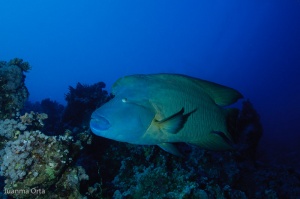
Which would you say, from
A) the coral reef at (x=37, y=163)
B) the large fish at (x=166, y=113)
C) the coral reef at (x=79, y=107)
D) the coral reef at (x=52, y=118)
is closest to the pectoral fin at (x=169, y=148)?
the large fish at (x=166, y=113)

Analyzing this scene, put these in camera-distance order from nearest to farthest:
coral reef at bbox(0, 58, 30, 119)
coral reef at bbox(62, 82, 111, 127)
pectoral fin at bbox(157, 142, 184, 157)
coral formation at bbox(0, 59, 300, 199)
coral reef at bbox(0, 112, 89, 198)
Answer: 1. pectoral fin at bbox(157, 142, 184, 157)
2. coral reef at bbox(0, 112, 89, 198)
3. coral formation at bbox(0, 59, 300, 199)
4. coral reef at bbox(0, 58, 30, 119)
5. coral reef at bbox(62, 82, 111, 127)

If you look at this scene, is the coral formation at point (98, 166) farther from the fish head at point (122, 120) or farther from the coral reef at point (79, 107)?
the fish head at point (122, 120)

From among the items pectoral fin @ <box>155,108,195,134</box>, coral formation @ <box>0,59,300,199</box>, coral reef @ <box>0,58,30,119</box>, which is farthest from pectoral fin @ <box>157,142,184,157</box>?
coral reef @ <box>0,58,30,119</box>

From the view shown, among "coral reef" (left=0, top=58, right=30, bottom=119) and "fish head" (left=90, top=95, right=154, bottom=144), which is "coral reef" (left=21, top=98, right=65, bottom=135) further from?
"fish head" (left=90, top=95, right=154, bottom=144)

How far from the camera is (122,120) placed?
76.7 inches

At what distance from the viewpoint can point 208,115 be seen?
94.8 inches

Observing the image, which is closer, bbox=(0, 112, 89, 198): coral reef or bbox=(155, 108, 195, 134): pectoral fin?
bbox=(155, 108, 195, 134): pectoral fin

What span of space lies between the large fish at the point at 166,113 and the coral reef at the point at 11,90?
4341 mm

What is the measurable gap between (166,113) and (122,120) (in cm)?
45

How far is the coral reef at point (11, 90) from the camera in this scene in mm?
5555

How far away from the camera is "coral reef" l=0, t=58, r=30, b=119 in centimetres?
555

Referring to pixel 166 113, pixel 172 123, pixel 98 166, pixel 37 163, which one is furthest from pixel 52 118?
pixel 172 123

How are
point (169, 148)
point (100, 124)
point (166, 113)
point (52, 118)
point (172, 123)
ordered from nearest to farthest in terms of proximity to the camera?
point (100, 124) → point (172, 123) → point (166, 113) → point (169, 148) → point (52, 118)

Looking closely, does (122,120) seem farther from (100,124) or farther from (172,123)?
(172,123)
